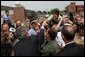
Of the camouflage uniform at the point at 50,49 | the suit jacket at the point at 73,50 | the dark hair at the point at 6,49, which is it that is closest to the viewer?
the suit jacket at the point at 73,50

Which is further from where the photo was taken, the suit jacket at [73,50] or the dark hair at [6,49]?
the dark hair at [6,49]

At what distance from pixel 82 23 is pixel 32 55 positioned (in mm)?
1968

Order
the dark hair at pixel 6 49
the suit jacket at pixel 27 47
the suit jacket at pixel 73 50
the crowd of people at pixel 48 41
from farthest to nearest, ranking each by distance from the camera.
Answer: the dark hair at pixel 6 49 → the suit jacket at pixel 27 47 → the crowd of people at pixel 48 41 → the suit jacket at pixel 73 50

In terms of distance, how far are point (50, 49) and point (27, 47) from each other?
0.61 metres

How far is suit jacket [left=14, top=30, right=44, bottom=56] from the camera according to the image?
664 centimetres

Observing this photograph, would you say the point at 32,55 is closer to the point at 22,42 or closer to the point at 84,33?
the point at 22,42

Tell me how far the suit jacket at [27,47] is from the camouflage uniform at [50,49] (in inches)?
15.0

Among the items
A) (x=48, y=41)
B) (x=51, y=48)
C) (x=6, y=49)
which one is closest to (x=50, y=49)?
(x=51, y=48)

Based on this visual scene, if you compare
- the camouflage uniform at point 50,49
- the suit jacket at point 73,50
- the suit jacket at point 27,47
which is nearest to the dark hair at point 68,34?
the suit jacket at point 73,50

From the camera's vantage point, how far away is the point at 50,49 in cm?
Result: 636

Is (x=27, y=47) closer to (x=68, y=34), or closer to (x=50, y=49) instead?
(x=50, y=49)

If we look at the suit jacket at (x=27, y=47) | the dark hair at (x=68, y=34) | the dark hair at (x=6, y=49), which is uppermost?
the dark hair at (x=68, y=34)

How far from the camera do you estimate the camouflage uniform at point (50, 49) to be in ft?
20.7

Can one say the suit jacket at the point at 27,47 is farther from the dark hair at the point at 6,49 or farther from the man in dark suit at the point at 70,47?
the man in dark suit at the point at 70,47
